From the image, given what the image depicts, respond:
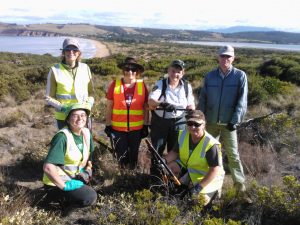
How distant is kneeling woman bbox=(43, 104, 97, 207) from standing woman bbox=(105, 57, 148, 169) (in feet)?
2.18

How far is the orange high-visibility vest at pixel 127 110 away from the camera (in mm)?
4863

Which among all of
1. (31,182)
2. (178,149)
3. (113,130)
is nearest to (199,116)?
(178,149)

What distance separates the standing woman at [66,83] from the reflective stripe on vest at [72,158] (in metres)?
0.57

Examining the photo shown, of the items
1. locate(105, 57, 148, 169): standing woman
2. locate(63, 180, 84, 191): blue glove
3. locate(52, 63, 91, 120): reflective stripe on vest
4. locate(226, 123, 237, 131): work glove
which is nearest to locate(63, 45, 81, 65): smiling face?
locate(52, 63, 91, 120): reflective stripe on vest

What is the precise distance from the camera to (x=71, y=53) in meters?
4.66

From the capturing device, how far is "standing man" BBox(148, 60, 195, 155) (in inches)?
182

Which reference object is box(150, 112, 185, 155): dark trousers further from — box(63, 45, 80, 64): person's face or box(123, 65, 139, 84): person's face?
box(63, 45, 80, 64): person's face

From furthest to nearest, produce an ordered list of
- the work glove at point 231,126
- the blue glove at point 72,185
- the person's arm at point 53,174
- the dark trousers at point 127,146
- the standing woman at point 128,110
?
the dark trousers at point 127,146 < the standing woman at point 128,110 < the work glove at point 231,126 < the blue glove at point 72,185 < the person's arm at point 53,174

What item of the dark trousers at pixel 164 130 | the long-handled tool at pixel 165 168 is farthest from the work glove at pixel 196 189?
the dark trousers at pixel 164 130

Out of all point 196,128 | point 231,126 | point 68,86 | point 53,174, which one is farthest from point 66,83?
point 231,126

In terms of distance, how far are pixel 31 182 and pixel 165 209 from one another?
2485 millimetres

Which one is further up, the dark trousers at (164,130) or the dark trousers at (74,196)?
the dark trousers at (164,130)

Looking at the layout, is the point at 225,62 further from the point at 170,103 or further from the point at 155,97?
the point at 155,97

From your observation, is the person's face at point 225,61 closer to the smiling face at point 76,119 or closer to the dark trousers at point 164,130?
the dark trousers at point 164,130
